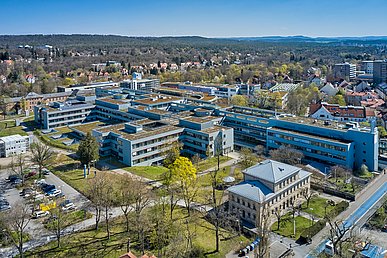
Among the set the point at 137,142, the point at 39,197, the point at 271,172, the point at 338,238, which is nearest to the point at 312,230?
the point at 271,172

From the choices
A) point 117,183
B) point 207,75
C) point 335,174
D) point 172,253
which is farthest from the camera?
point 207,75

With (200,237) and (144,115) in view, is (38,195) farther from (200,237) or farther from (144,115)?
(144,115)

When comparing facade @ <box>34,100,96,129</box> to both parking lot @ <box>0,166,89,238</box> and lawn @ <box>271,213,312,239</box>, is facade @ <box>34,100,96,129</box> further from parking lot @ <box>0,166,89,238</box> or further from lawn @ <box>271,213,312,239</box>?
lawn @ <box>271,213,312,239</box>

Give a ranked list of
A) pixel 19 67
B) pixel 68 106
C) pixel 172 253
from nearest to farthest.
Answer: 1. pixel 172 253
2. pixel 68 106
3. pixel 19 67

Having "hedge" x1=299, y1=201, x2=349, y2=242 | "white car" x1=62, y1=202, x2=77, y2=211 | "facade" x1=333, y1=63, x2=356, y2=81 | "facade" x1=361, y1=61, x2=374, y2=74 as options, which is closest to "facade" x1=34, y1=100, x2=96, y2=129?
"white car" x1=62, y1=202, x2=77, y2=211

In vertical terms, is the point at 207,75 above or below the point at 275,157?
above

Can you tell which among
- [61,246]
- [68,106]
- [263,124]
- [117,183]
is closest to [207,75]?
[68,106]

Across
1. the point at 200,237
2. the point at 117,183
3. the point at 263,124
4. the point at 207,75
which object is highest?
the point at 207,75

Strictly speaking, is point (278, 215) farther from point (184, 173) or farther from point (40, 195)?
point (40, 195)
